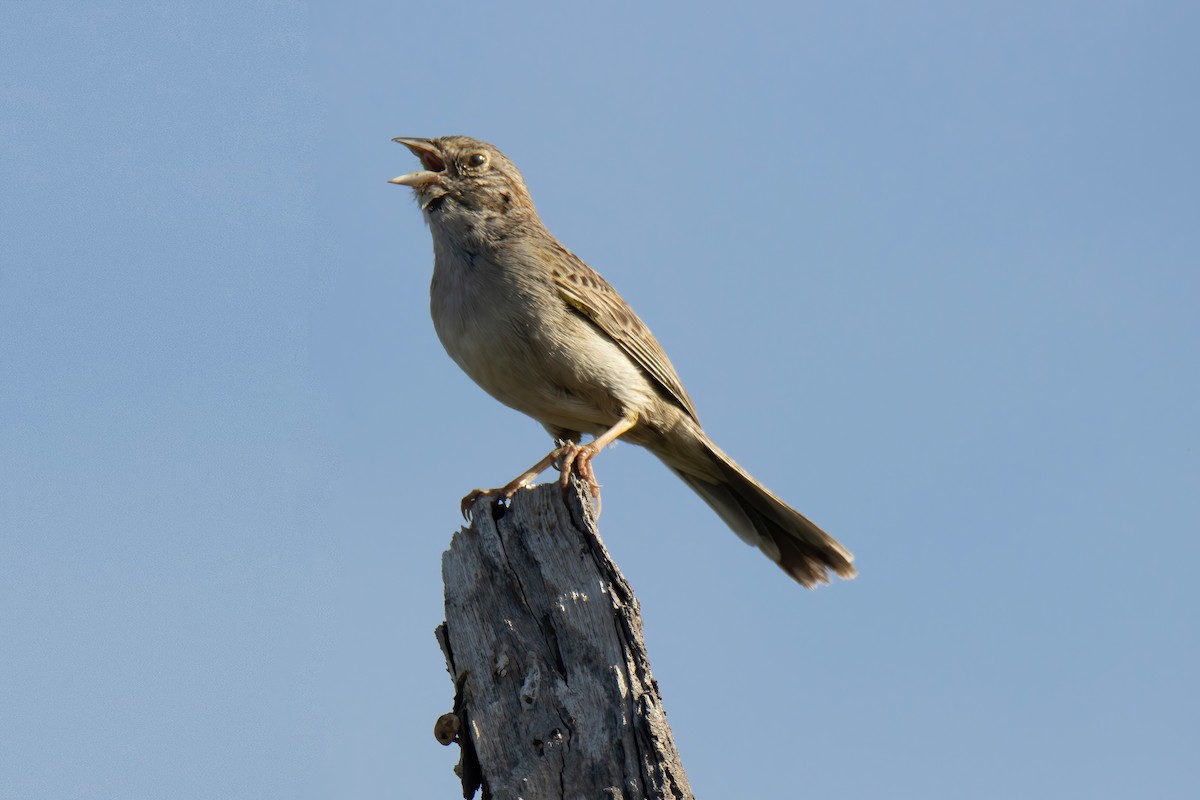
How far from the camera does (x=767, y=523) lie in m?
8.33

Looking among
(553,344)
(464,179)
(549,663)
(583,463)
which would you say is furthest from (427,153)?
(549,663)

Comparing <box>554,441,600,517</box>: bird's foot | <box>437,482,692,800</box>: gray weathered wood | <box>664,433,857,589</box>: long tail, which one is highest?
<box>664,433,857,589</box>: long tail

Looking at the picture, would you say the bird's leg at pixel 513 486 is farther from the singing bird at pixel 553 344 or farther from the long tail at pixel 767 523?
the long tail at pixel 767 523

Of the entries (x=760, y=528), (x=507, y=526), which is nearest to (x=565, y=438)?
(x=760, y=528)

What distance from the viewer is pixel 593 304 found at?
7.83m

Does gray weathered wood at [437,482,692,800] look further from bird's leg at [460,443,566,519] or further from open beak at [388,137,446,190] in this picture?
open beak at [388,137,446,190]

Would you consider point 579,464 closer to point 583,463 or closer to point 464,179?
point 583,463

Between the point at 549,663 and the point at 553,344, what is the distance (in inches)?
107

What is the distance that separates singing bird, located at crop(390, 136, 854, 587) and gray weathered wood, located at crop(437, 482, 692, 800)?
4.71ft

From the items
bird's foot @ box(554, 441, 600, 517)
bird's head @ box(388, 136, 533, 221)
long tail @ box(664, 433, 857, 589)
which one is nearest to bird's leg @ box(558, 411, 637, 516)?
bird's foot @ box(554, 441, 600, 517)

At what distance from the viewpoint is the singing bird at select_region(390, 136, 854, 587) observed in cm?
742

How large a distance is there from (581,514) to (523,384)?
2221 millimetres

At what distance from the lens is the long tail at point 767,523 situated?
8.12 metres

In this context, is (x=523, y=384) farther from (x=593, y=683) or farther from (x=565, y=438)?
(x=593, y=683)
